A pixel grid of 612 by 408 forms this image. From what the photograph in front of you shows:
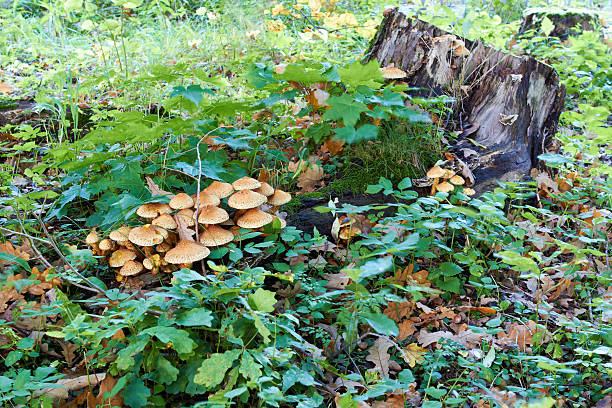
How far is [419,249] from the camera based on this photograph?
2719mm

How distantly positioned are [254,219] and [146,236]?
0.60m

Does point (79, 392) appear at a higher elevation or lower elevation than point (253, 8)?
lower

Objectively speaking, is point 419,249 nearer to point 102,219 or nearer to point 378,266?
point 378,266

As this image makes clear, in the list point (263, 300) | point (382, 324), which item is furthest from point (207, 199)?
point (382, 324)

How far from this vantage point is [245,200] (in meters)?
2.55

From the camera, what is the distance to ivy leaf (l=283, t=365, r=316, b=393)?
1832 mm

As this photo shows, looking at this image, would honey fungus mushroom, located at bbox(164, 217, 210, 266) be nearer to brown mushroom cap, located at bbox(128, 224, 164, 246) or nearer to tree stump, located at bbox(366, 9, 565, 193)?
brown mushroom cap, located at bbox(128, 224, 164, 246)

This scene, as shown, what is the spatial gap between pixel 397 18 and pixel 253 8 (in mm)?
5621

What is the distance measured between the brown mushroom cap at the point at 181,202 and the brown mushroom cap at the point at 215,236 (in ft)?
0.59

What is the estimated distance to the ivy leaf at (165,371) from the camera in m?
1.86

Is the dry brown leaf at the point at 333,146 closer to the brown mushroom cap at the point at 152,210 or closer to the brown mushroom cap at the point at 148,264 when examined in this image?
the brown mushroom cap at the point at 152,210

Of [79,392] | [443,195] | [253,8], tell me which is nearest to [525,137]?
[443,195]

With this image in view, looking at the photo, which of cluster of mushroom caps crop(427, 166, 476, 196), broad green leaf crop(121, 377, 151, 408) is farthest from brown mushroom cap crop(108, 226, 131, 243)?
cluster of mushroom caps crop(427, 166, 476, 196)

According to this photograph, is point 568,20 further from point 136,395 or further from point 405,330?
point 136,395
